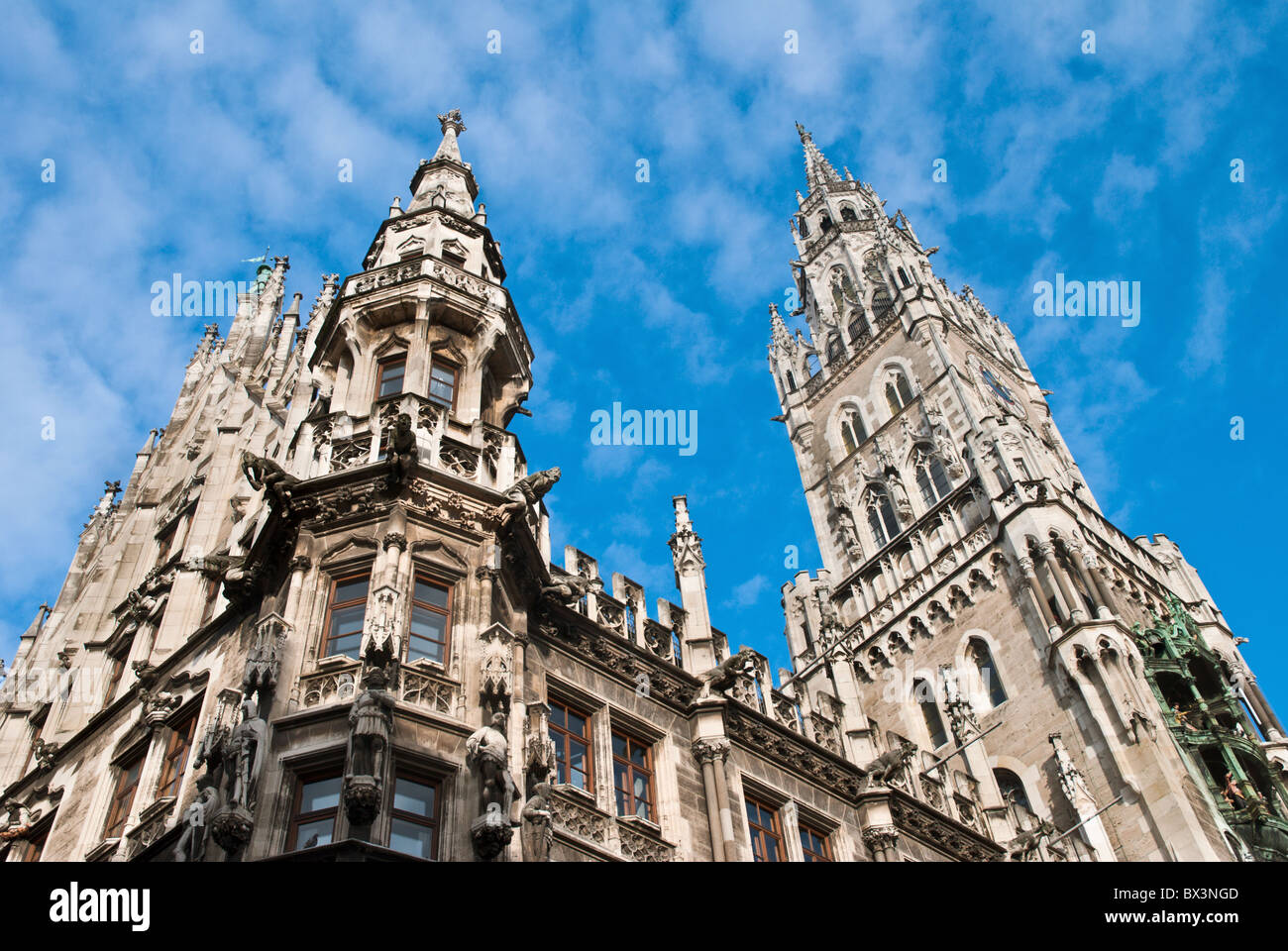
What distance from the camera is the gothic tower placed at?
32031 mm

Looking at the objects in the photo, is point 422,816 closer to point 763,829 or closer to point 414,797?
point 414,797

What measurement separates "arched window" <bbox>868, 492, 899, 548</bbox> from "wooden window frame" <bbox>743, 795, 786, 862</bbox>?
88.2 ft

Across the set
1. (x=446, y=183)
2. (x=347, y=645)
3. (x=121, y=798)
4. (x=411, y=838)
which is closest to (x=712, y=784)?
(x=411, y=838)

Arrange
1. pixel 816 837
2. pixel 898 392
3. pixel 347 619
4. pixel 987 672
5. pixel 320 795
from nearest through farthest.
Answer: pixel 320 795, pixel 347 619, pixel 816 837, pixel 987 672, pixel 898 392

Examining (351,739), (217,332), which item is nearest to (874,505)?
(217,332)

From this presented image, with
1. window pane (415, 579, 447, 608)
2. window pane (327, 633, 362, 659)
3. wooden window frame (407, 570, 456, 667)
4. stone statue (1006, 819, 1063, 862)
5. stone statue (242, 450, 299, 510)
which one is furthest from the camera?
stone statue (1006, 819, 1063, 862)

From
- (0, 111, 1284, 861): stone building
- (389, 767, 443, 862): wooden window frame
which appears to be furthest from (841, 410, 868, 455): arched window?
(389, 767, 443, 862): wooden window frame

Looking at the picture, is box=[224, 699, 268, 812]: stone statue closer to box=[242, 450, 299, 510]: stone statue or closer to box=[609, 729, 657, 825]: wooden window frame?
box=[242, 450, 299, 510]: stone statue

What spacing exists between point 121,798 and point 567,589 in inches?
322

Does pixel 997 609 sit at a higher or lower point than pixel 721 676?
higher

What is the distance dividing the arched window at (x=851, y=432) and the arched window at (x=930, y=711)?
48.7 ft

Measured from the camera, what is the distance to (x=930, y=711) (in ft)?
136
